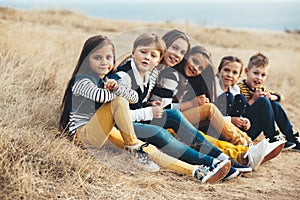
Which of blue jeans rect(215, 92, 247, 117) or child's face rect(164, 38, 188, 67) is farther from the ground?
child's face rect(164, 38, 188, 67)

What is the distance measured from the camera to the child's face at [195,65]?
13.1 feet

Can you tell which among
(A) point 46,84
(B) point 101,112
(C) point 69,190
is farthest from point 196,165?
(A) point 46,84

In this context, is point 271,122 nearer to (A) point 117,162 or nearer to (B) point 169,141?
(B) point 169,141

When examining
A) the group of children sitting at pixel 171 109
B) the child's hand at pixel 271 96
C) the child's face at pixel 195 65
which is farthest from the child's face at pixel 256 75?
the child's face at pixel 195 65

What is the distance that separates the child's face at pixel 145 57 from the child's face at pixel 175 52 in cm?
18

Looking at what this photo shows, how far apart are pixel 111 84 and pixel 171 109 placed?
1.88 ft

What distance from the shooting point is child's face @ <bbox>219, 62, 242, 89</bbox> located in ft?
13.6

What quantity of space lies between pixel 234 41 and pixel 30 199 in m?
9.72

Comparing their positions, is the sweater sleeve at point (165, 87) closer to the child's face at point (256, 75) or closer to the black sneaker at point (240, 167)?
the black sneaker at point (240, 167)

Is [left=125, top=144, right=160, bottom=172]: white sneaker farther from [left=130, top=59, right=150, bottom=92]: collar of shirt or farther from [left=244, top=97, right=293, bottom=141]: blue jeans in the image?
[left=244, top=97, right=293, bottom=141]: blue jeans

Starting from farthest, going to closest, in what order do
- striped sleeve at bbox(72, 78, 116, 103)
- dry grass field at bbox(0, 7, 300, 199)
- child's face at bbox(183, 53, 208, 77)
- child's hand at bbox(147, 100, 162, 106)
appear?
child's face at bbox(183, 53, 208, 77)
child's hand at bbox(147, 100, 162, 106)
striped sleeve at bbox(72, 78, 116, 103)
dry grass field at bbox(0, 7, 300, 199)

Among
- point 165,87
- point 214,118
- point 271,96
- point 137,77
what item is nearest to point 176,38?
point 165,87

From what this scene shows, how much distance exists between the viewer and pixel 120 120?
10.5 ft

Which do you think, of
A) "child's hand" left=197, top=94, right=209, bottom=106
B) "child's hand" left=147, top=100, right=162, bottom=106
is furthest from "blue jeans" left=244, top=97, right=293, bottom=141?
"child's hand" left=147, top=100, right=162, bottom=106
